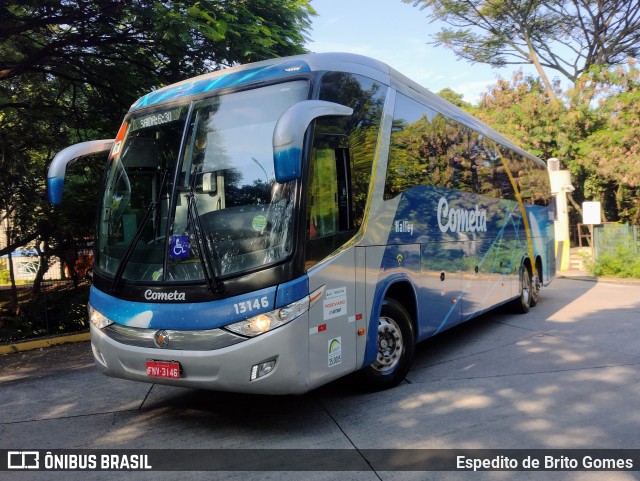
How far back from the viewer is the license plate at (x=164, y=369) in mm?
4383

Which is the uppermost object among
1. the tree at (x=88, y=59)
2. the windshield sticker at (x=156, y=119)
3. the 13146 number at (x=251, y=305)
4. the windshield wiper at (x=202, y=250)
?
the tree at (x=88, y=59)

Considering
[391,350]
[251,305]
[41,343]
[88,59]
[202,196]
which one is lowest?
[41,343]

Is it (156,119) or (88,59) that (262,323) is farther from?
(88,59)

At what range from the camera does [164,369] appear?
443 centimetres

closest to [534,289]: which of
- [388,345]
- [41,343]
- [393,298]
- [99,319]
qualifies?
[393,298]

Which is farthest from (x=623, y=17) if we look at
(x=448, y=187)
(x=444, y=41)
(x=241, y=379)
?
(x=241, y=379)

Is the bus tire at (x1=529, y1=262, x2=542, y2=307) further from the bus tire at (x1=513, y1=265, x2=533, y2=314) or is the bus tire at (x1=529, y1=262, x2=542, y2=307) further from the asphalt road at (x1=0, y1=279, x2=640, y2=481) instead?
the asphalt road at (x1=0, y1=279, x2=640, y2=481)

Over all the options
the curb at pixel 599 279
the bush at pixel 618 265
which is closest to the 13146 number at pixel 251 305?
the curb at pixel 599 279

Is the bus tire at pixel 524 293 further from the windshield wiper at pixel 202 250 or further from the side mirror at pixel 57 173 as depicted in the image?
the side mirror at pixel 57 173

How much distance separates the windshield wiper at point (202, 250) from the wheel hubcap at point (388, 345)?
200 cm

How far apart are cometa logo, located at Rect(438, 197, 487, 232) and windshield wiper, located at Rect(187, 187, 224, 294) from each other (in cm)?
348

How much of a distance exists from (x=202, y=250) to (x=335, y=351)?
1.46 metres

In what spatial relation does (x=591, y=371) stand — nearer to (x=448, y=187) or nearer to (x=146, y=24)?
(x=448, y=187)

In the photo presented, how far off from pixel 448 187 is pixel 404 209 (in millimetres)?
1470
